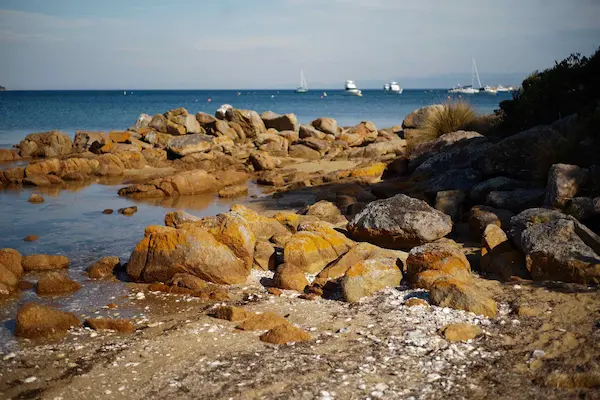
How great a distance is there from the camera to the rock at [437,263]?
317 inches

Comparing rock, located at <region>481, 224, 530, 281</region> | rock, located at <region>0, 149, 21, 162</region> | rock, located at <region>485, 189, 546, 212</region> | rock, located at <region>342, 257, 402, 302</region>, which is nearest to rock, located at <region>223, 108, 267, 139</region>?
rock, located at <region>0, 149, 21, 162</region>

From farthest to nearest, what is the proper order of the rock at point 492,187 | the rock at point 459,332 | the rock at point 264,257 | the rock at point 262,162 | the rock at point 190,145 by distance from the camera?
the rock at point 190,145 < the rock at point 262,162 < the rock at point 492,187 < the rock at point 264,257 < the rock at point 459,332

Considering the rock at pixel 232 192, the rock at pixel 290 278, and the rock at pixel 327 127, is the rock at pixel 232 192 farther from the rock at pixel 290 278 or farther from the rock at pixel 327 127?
the rock at pixel 327 127

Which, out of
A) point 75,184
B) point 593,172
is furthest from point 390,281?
point 75,184

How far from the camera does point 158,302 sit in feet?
26.9

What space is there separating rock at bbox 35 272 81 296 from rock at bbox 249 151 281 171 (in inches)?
554

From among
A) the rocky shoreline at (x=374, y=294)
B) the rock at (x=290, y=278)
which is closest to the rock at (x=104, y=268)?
the rocky shoreline at (x=374, y=294)

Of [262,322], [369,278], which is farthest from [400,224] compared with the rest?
[262,322]

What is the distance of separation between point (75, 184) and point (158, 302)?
1354 cm

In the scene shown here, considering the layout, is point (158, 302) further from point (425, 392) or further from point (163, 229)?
point (425, 392)

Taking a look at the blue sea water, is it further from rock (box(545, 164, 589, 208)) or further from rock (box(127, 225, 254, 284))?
rock (box(127, 225, 254, 284))

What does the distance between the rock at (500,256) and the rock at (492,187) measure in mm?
2516

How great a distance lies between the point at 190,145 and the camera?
2538 cm

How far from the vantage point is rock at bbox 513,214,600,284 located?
7.65 m
